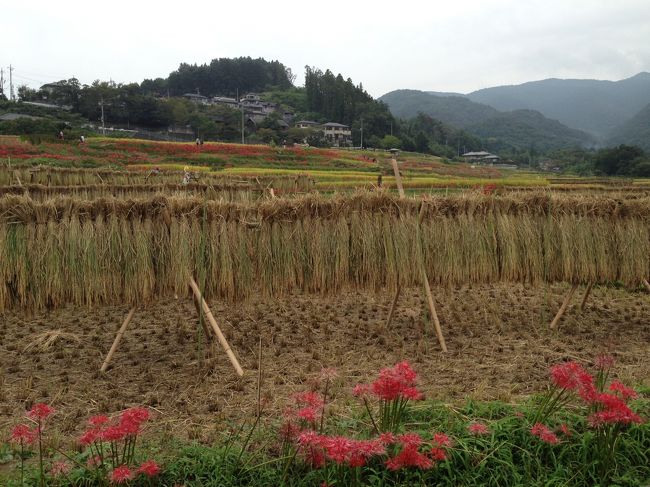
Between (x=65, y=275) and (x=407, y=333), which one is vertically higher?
(x=65, y=275)

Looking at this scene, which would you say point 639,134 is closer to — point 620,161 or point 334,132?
point 620,161

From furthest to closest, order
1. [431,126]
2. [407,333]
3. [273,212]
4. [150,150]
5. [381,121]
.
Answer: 1. [431,126]
2. [381,121]
3. [150,150]
4. [407,333]
5. [273,212]

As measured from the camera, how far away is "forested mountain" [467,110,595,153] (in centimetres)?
12756

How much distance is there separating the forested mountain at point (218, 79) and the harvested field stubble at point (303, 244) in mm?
115501

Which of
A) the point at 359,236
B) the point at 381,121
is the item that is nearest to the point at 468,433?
the point at 359,236

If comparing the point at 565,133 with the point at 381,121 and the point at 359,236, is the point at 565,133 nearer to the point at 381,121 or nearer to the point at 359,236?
the point at 381,121

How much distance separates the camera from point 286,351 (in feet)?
22.6

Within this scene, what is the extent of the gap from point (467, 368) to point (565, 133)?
595ft

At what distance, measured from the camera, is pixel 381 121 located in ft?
264

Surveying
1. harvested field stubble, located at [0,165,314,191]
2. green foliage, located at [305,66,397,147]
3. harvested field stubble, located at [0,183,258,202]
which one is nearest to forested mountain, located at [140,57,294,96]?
green foliage, located at [305,66,397,147]

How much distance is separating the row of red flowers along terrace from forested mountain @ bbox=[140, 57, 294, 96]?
118647 millimetres

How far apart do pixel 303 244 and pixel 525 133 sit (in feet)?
503

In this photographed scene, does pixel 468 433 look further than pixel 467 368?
No

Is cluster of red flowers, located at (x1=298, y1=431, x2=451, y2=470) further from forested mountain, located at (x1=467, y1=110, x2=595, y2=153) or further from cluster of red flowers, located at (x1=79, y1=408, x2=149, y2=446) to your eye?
forested mountain, located at (x1=467, y1=110, x2=595, y2=153)
